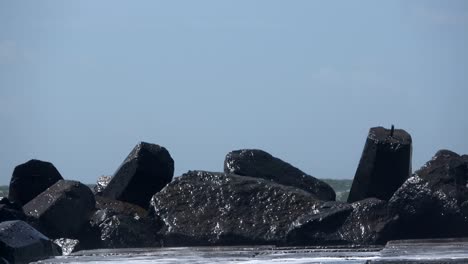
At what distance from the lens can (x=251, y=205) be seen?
13828mm

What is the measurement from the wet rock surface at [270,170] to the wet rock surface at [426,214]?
2.79m

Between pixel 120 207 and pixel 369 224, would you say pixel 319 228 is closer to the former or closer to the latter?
pixel 369 224

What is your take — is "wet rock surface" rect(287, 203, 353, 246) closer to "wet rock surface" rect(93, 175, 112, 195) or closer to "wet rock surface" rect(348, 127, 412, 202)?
"wet rock surface" rect(348, 127, 412, 202)

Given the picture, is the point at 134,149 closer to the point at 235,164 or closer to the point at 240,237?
the point at 235,164

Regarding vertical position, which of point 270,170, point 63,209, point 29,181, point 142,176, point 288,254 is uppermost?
point 270,170

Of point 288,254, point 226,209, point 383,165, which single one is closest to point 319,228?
point 226,209

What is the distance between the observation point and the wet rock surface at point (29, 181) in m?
16.4

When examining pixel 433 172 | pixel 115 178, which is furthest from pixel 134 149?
pixel 433 172

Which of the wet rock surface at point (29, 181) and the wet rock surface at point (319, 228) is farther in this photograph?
the wet rock surface at point (29, 181)

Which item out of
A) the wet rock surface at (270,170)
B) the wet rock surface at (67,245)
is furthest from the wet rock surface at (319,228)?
the wet rock surface at (270,170)

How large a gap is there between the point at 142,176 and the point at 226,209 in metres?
2.47

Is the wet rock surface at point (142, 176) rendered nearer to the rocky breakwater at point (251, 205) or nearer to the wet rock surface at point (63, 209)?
the rocky breakwater at point (251, 205)

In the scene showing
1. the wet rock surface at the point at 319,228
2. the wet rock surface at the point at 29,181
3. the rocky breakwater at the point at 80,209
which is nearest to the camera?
the rocky breakwater at the point at 80,209

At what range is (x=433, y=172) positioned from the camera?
45.3 ft
